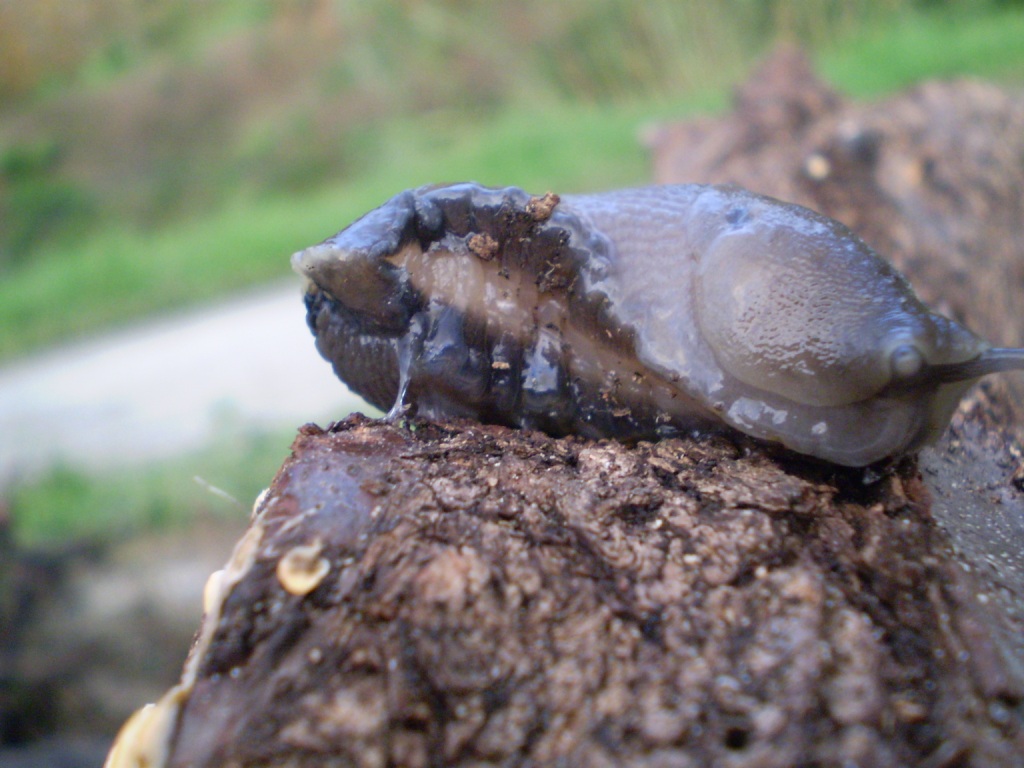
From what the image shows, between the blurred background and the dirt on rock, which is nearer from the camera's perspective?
the dirt on rock

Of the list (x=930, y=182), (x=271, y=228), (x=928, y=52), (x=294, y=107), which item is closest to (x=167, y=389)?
(x=271, y=228)

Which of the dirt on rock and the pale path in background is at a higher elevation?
the dirt on rock

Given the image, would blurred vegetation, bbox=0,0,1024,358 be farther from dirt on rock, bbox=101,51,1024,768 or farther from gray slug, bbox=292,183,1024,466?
dirt on rock, bbox=101,51,1024,768

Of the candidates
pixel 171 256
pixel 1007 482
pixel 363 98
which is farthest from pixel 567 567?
pixel 363 98

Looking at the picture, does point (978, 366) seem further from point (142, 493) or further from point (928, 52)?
point (928, 52)

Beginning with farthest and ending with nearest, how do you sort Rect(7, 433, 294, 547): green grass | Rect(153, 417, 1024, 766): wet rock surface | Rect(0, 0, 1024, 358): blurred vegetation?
Rect(0, 0, 1024, 358): blurred vegetation
Rect(7, 433, 294, 547): green grass
Rect(153, 417, 1024, 766): wet rock surface

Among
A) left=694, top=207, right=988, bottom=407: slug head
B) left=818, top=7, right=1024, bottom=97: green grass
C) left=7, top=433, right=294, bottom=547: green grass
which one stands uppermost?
left=694, top=207, right=988, bottom=407: slug head

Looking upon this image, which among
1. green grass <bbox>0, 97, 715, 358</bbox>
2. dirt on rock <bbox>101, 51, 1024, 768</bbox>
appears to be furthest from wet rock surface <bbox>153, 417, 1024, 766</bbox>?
green grass <bbox>0, 97, 715, 358</bbox>
